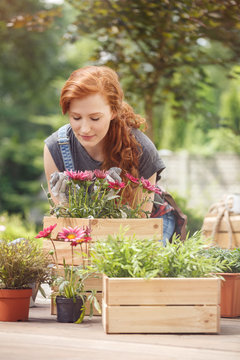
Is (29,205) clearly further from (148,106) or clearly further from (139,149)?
(139,149)

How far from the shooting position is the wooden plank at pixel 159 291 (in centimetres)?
193

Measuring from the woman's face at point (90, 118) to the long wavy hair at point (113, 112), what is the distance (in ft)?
0.09

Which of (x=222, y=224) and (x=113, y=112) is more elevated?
(x=113, y=112)

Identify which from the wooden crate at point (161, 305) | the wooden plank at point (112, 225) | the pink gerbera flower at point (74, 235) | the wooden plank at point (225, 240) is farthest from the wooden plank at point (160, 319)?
the wooden plank at point (225, 240)

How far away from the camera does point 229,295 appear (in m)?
2.47

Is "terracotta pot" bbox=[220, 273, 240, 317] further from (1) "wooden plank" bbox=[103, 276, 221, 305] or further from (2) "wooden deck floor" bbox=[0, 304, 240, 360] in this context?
(1) "wooden plank" bbox=[103, 276, 221, 305]

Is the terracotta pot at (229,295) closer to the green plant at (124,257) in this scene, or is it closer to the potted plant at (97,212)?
the potted plant at (97,212)

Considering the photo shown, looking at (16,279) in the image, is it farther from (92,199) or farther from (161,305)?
(161,305)

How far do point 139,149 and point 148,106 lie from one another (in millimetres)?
4171

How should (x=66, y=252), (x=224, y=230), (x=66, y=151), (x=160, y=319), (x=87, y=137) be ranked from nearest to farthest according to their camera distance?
1. (x=160, y=319)
2. (x=66, y=252)
3. (x=87, y=137)
4. (x=66, y=151)
5. (x=224, y=230)

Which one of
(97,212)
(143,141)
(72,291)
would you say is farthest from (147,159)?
(72,291)

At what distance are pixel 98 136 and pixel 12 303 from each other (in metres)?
0.84

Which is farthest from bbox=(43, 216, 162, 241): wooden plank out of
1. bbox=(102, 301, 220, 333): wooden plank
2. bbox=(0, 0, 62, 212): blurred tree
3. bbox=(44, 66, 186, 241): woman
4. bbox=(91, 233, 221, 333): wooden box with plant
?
bbox=(0, 0, 62, 212): blurred tree

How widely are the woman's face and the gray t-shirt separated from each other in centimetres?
19
